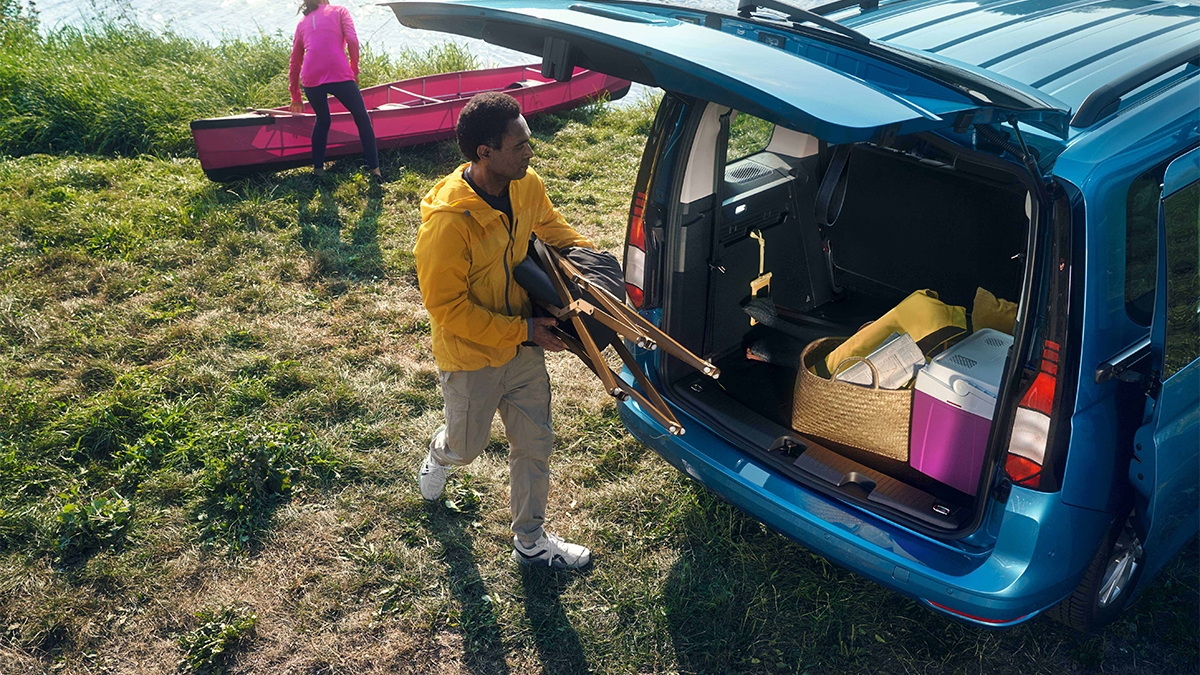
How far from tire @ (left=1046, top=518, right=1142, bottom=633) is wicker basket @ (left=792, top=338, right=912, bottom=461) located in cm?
68

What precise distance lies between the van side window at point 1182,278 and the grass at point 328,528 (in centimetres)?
111

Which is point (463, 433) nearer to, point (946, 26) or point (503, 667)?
point (503, 667)

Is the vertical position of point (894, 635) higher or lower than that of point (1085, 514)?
lower

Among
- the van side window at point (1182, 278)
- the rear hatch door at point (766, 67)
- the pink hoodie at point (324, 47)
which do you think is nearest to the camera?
the rear hatch door at point (766, 67)

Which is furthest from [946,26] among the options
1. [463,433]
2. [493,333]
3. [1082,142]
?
[463,433]

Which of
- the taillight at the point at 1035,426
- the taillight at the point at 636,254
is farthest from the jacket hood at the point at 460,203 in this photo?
the taillight at the point at 1035,426

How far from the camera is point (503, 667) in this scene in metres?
3.27

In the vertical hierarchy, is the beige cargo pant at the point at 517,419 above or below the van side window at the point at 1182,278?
below

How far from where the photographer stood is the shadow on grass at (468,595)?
3307 mm

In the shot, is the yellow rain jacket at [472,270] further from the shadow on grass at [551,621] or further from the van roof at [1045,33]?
the van roof at [1045,33]

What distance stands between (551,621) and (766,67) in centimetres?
211

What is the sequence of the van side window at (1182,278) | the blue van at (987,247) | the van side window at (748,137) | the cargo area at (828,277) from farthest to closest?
the van side window at (748,137) → the cargo area at (828,277) → the van side window at (1182,278) → the blue van at (987,247)

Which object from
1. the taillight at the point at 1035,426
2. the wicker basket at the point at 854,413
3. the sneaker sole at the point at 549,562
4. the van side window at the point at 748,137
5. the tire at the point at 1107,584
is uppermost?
the van side window at the point at 748,137

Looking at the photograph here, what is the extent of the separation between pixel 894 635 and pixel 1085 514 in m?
0.86
